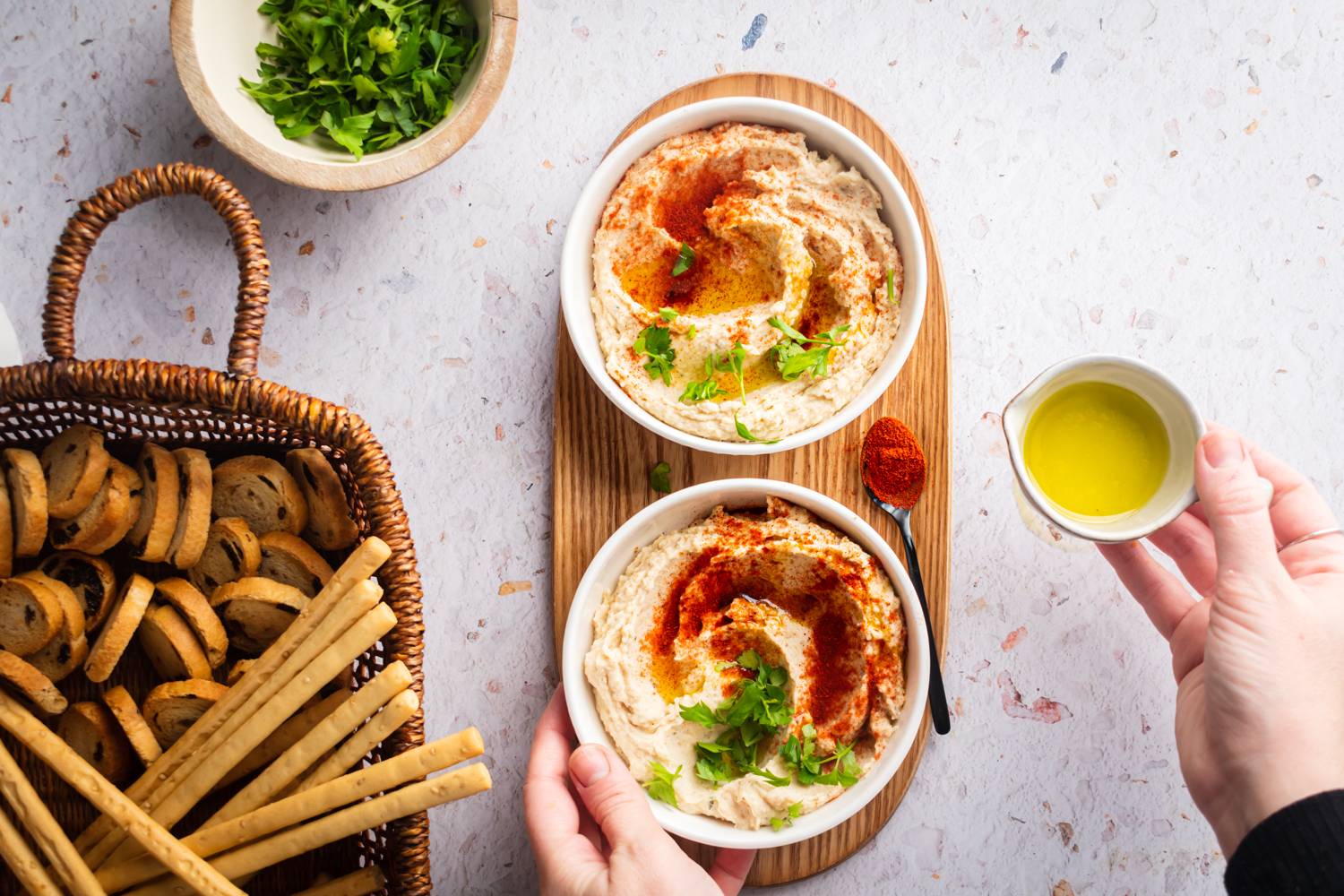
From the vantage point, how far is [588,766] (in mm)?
1947

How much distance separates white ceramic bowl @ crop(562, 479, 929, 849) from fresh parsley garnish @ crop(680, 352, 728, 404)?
0.18m

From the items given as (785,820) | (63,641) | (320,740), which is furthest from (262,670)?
(785,820)

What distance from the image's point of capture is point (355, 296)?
7.73ft

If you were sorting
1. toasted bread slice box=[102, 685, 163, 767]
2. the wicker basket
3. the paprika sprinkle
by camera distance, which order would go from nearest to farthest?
the wicker basket
toasted bread slice box=[102, 685, 163, 767]
the paprika sprinkle

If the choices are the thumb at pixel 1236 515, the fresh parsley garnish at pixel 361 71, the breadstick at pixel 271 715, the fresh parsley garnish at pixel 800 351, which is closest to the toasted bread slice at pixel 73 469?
the breadstick at pixel 271 715

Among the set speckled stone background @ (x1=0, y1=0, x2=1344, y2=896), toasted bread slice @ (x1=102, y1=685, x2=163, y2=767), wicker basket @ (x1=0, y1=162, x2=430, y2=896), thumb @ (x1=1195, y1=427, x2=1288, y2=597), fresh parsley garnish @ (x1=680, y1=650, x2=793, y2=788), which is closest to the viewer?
thumb @ (x1=1195, y1=427, x2=1288, y2=597)

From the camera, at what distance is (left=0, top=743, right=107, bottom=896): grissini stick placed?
1.83 meters

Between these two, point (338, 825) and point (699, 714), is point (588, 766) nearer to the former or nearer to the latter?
point (699, 714)

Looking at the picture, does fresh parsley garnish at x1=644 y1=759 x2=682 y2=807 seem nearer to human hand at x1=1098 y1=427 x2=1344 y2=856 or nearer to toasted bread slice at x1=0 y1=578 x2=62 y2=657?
human hand at x1=1098 y1=427 x2=1344 y2=856

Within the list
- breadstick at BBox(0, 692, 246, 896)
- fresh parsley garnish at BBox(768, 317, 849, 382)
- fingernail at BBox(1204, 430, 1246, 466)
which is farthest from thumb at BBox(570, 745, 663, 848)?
fingernail at BBox(1204, 430, 1246, 466)

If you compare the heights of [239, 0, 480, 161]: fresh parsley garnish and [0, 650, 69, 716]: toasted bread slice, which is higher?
[239, 0, 480, 161]: fresh parsley garnish

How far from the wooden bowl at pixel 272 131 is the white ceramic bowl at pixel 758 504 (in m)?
0.87

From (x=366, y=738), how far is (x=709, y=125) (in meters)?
1.41

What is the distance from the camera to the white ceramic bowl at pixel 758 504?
200 cm
